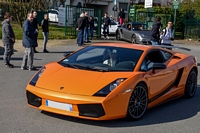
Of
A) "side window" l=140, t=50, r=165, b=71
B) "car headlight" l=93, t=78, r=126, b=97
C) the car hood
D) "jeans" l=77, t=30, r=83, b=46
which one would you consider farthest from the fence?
"car headlight" l=93, t=78, r=126, b=97

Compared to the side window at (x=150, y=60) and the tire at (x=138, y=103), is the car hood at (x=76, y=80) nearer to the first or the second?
the tire at (x=138, y=103)

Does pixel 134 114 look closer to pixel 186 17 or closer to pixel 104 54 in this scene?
pixel 104 54

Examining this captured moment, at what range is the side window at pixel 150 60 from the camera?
667 cm

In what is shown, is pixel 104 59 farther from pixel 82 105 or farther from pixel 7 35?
pixel 7 35

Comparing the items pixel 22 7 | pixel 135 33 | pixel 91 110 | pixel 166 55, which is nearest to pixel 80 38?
pixel 135 33

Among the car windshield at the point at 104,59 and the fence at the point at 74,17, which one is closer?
the car windshield at the point at 104,59

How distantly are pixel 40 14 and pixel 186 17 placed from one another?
36.9 feet

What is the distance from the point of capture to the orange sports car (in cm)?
557

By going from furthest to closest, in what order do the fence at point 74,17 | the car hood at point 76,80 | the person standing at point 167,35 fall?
the fence at point 74,17
the person standing at point 167,35
the car hood at point 76,80

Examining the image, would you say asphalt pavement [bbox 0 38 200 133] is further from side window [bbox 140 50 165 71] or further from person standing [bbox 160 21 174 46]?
person standing [bbox 160 21 174 46]

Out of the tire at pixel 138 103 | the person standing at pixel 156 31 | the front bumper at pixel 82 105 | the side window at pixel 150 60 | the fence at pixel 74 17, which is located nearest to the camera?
the front bumper at pixel 82 105

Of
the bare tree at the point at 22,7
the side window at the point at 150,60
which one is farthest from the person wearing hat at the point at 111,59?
the bare tree at the point at 22,7

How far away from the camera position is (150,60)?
23.2ft

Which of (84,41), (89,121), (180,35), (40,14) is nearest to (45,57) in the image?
(84,41)
